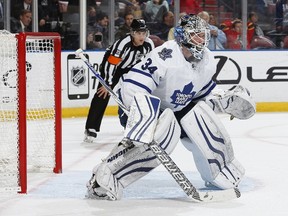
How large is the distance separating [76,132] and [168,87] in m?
3.17

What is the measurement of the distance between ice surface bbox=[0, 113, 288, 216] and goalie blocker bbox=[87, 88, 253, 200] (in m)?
0.10

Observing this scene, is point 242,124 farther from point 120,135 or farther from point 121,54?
point 121,54

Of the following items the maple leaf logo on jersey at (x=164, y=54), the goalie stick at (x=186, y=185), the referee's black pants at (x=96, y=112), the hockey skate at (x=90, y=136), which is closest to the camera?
the goalie stick at (x=186, y=185)

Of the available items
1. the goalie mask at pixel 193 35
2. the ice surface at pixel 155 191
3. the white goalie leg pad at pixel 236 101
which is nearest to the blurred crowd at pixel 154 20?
the ice surface at pixel 155 191

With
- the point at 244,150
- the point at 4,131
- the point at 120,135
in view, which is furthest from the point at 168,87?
the point at 120,135

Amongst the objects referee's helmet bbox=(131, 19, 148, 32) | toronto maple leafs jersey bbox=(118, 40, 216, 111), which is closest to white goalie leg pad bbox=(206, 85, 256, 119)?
toronto maple leafs jersey bbox=(118, 40, 216, 111)

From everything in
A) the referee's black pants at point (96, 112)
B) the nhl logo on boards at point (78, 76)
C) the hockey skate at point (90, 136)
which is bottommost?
the hockey skate at point (90, 136)

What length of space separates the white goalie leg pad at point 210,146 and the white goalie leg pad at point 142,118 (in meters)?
0.37

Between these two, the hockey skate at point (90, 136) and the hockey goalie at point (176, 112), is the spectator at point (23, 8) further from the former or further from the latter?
the hockey goalie at point (176, 112)

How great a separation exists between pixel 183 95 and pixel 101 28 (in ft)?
15.5

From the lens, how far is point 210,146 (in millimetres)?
4336

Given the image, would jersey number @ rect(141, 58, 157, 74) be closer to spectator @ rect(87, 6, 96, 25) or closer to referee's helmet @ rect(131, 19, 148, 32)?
referee's helmet @ rect(131, 19, 148, 32)

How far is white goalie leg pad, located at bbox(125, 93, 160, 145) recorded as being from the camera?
12.6 ft

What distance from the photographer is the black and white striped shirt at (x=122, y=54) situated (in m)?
6.40
